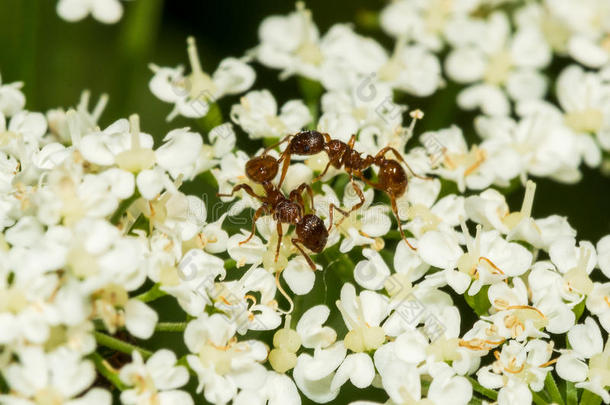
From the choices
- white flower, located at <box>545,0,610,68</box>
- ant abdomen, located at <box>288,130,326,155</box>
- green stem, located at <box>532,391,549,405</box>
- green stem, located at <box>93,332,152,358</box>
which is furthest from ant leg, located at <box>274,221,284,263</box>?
white flower, located at <box>545,0,610,68</box>

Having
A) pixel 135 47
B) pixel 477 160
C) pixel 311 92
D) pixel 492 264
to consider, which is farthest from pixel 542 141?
pixel 135 47

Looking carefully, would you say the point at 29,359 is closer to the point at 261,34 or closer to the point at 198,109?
the point at 198,109

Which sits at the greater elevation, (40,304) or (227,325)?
(40,304)

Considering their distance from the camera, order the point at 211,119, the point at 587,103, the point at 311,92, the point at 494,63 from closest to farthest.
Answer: the point at 211,119
the point at 311,92
the point at 587,103
the point at 494,63

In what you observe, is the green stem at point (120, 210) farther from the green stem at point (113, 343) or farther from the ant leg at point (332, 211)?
the ant leg at point (332, 211)

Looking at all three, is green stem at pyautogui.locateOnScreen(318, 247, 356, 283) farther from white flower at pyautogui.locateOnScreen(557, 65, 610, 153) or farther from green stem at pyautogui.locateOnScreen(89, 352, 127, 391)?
white flower at pyautogui.locateOnScreen(557, 65, 610, 153)

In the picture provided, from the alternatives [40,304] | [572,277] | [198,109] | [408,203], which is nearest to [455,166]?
[408,203]

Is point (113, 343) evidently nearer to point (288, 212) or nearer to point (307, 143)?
point (288, 212)
